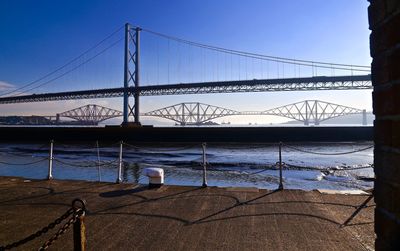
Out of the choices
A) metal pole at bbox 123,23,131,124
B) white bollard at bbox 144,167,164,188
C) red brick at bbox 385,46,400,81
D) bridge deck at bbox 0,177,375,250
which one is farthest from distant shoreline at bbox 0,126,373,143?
red brick at bbox 385,46,400,81

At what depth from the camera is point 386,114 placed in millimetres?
1153

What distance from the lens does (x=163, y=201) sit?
5320mm

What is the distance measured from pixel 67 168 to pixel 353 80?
45501mm

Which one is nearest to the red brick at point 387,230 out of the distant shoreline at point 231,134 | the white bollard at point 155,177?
the white bollard at point 155,177

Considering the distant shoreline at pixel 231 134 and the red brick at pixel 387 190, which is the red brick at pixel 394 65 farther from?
the distant shoreline at pixel 231 134

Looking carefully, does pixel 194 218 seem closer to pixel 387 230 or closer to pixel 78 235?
pixel 78 235

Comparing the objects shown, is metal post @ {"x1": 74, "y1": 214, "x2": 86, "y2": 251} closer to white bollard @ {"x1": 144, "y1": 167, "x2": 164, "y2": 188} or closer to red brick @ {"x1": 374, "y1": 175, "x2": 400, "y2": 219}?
red brick @ {"x1": 374, "y1": 175, "x2": 400, "y2": 219}

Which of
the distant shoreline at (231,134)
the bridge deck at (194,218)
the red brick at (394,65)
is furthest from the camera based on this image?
the distant shoreline at (231,134)

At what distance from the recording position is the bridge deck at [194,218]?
11.3 feet

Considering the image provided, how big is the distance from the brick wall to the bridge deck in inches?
89.9

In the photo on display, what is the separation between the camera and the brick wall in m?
1.09

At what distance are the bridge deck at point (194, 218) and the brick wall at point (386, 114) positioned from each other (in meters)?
2.28

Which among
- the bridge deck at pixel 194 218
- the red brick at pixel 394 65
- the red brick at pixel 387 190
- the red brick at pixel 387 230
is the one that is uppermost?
the red brick at pixel 394 65

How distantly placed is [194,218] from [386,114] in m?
3.51
